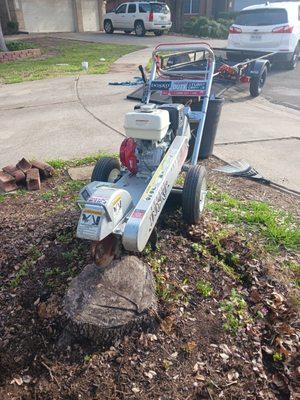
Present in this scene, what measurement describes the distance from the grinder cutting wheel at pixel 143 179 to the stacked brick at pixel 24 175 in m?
1.32

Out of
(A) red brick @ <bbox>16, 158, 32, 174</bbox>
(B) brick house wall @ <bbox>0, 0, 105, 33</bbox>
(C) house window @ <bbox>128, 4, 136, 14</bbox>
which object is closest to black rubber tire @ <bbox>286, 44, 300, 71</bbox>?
(A) red brick @ <bbox>16, 158, 32, 174</bbox>

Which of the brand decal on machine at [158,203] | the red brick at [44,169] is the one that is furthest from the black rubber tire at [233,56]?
the brand decal on machine at [158,203]

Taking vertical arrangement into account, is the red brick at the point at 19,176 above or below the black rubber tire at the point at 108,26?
above

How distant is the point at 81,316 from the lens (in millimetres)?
2451

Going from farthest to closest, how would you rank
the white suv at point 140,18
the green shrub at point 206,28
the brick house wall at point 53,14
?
1. the green shrub at point 206,28
2. the brick house wall at point 53,14
3. the white suv at point 140,18

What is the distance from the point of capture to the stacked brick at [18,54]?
14.4 metres

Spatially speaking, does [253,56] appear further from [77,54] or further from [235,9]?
[235,9]

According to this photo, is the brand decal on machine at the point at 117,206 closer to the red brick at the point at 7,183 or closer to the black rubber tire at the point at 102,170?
the black rubber tire at the point at 102,170

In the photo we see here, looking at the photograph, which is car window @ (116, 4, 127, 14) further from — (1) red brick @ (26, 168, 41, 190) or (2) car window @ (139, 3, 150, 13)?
(1) red brick @ (26, 168, 41, 190)

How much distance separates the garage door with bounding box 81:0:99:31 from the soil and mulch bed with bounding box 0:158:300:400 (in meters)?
27.7

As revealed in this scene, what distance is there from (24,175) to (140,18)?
22319 millimetres

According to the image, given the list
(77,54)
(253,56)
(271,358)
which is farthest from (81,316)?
(77,54)

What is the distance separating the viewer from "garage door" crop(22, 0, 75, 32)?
81.9ft

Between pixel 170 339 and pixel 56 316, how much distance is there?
0.81 meters
